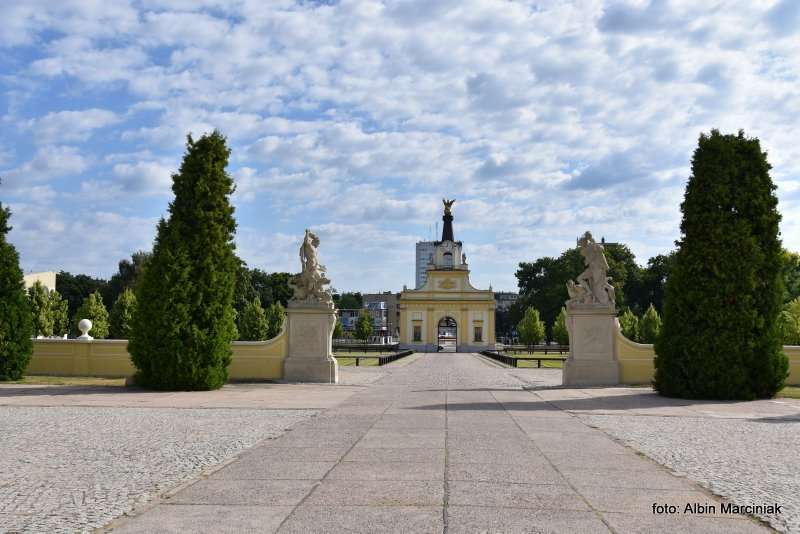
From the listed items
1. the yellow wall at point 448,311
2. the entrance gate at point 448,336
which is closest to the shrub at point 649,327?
the yellow wall at point 448,311

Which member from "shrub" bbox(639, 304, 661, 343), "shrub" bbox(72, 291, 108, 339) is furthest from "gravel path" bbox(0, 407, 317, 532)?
"shrub" bbox(639, 304, 661, 343)

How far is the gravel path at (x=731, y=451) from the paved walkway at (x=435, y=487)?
12.7 inches

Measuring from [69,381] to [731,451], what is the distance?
1779cm

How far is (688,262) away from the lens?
1705 centimetres

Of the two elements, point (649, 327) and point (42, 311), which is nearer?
point (649, 327)

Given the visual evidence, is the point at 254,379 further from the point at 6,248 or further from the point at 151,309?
the point at 6,248

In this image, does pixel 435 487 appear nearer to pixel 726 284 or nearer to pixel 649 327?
pixel 726 284

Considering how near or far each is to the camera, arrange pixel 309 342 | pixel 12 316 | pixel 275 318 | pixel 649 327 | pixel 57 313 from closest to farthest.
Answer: pixel 12 316, pixel 309 342, pixel 649 327, pixel 57 313, pixel 275 318

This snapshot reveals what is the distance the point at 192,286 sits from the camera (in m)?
18.0

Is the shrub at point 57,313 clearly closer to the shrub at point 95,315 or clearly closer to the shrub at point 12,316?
the shrub at point 95,315

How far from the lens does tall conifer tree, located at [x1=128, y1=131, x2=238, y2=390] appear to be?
17750mm

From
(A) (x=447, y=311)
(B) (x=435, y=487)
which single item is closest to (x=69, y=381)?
(B) (x=435, y=487)

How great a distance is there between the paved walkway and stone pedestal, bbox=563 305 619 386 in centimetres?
1077

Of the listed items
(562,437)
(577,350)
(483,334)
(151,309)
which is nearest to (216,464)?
(562,437)
